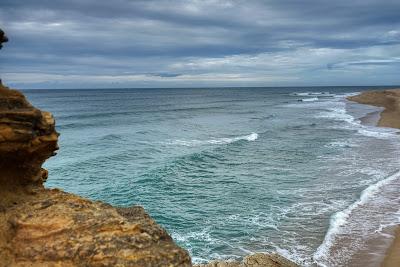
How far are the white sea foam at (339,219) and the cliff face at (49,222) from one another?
12.1m

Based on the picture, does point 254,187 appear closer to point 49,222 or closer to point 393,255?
point 393,255

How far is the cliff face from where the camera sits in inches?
262

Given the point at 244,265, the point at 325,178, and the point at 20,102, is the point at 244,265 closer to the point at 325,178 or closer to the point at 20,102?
the point at 20,102

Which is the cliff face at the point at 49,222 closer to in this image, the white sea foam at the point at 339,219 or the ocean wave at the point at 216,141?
the white sea foam at the point at 339,219

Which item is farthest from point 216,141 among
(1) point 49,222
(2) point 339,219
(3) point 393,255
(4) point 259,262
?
(1) point 49,222

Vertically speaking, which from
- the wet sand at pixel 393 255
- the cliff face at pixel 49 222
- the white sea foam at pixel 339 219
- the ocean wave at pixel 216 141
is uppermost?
the cliff face at pixel 49 222

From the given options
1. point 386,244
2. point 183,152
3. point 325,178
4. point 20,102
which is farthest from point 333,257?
point 183,152

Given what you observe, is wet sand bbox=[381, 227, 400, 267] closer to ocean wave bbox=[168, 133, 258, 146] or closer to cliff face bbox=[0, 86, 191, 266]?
cliff face bbox=[0, 86, 191, 266]

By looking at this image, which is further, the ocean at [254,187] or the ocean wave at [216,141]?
the ocean wave at [216,141]

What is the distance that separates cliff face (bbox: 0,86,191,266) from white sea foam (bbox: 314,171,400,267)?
12.1m

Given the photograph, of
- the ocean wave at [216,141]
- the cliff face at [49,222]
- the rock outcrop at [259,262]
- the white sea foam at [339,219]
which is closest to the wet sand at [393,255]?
the white sea foam at [339,219]

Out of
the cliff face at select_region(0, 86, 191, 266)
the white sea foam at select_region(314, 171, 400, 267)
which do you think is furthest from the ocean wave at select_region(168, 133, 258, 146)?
the cliff face at select_region(0, 86, 191, 266)

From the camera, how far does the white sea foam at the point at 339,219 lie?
17.7m

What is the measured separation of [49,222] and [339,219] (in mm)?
18048
